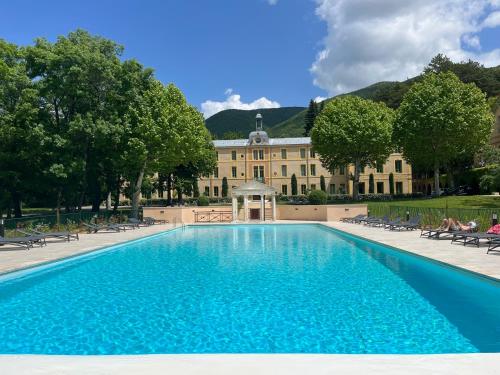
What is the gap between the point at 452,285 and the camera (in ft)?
30.4

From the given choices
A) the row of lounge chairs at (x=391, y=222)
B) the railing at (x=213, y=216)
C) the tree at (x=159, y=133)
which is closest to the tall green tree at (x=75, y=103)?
the tree at (x=159, y=133)

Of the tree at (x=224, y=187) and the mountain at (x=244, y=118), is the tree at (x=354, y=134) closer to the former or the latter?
the tree at (x=224, y=187)

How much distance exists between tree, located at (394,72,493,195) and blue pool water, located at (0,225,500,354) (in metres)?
28.1

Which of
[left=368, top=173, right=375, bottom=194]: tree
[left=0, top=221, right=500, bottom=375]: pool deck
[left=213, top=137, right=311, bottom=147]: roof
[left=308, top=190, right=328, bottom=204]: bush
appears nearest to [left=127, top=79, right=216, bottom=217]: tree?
[left=308, top=190, right=328, bottom=204]: bush

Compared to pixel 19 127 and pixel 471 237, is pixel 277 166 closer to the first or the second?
pixel 19 127

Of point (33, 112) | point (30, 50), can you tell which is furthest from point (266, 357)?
point (30, 50)

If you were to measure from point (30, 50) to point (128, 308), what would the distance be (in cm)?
2362

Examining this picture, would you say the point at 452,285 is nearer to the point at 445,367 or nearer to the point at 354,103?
the point at 445,367

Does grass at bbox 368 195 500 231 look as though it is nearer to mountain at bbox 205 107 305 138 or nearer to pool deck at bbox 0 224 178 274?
pool deck at bbox 0 224 178 274

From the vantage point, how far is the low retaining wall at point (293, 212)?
3216cm

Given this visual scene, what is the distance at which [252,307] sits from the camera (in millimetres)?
7902

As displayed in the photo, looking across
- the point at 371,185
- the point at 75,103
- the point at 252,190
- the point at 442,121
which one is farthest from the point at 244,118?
the point at 75,103

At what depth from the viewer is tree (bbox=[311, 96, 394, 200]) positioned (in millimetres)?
42250

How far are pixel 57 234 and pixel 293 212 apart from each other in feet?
68.7
